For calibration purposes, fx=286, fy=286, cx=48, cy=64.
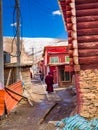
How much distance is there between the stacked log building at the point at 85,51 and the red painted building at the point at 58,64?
12.2 m

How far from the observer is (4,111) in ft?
39.6

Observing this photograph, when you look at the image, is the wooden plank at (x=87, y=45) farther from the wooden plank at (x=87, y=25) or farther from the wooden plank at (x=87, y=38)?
the wooden plank at (x=87, y=25)

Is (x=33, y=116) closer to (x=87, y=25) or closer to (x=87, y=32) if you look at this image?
(x=87, y=32)

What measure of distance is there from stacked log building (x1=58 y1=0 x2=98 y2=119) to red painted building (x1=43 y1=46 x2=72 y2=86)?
481 inches

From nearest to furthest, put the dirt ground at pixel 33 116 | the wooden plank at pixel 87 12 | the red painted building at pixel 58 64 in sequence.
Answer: the wooden plank at pixel 87 12
the dirt ground at pixel 33 116
the red painted building at pixel 58 64

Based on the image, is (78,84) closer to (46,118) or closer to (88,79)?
(88,79)

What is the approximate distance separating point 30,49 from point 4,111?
57.1 metres

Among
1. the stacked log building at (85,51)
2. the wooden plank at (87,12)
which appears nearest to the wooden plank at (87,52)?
the stacked log building at (85,51)

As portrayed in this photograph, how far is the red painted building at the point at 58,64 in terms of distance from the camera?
28.7 metres

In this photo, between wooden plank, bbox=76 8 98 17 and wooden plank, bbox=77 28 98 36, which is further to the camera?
wooden plank, bbox=76 8 98 17

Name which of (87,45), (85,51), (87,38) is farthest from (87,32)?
(85,51)

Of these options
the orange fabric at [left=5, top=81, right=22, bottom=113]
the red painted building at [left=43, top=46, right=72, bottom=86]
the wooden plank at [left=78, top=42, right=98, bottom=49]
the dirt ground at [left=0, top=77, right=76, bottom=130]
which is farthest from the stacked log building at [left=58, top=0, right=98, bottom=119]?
the red painted building at [left=43, top=46, right=72, bottom=86]

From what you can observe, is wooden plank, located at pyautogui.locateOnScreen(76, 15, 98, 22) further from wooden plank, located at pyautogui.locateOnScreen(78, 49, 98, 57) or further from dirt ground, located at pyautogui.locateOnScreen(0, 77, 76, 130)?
dirt ground, located at pyautogui.locateOnScreen(0, 77, 76, 130)

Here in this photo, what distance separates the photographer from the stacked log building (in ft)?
30.5
